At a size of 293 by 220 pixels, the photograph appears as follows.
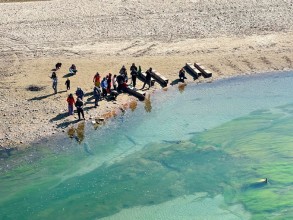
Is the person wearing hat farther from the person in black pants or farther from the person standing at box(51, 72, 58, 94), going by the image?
the person standing at box(51, 72, 58, 94)

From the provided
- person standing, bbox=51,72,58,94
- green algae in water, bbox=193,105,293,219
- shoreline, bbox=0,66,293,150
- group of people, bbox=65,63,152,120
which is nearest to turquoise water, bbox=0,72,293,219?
green algae in water, bbox=193,105,293,219

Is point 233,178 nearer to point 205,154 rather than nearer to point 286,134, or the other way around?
point 205,154

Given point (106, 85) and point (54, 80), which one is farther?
point (54, 80)

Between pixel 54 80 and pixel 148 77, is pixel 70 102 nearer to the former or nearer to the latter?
pixel 54 80

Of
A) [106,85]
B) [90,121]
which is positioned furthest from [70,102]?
[106,85]

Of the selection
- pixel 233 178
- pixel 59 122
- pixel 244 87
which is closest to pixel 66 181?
pixel 59 122

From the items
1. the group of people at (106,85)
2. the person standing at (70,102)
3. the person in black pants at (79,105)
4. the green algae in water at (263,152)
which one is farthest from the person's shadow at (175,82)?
the person in black pants at (79,105)
